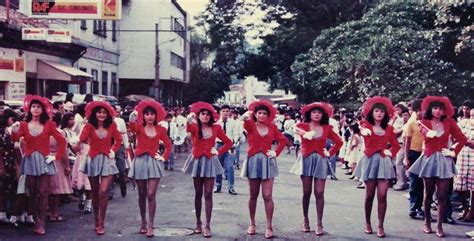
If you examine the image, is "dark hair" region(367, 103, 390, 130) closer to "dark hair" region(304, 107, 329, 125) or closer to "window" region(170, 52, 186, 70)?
"dark hair" region(304, 107, 329, 125)

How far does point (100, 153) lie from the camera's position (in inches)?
374

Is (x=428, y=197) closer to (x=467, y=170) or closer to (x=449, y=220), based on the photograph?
(x=449, y=220)

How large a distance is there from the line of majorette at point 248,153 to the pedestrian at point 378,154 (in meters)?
0.01

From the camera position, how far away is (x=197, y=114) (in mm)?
9711

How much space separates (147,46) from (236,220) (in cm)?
3727

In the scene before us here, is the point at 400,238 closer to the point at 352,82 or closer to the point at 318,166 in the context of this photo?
the point at 318,166

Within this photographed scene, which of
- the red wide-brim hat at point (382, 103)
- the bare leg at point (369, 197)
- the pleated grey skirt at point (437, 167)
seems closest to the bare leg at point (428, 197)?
the pleated grey skirt at point (437, 167)

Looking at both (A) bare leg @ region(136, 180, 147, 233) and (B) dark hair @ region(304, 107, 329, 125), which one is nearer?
(A) bare leg @ region(136, 180, 147, 233)

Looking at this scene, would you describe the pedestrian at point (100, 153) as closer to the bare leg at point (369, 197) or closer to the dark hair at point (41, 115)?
the dark hair at point (41, 115)

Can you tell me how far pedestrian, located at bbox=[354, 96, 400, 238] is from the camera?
Answer: 946cm

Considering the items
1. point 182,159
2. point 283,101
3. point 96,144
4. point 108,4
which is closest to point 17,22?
point 108,4

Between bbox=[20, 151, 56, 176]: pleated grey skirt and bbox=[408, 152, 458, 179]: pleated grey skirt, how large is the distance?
5640mm

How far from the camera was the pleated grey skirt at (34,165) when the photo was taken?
31.0ft

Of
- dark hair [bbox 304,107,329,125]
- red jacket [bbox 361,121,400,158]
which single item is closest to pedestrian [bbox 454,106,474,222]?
red jacket [bbox 361,121,400,158]
